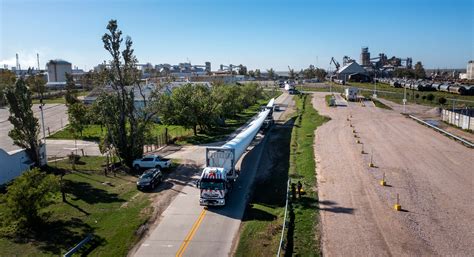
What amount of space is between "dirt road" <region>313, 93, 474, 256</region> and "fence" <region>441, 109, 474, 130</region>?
699 cm

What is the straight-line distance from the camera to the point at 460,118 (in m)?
55.3

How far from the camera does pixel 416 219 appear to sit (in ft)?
75.9

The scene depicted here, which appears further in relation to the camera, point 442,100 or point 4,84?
point 442,100

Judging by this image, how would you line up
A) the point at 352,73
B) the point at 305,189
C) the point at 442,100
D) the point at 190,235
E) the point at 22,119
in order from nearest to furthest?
the point at 190,235
the point at 305,189
the point at 22,119
the point at 442,100
the point at 352,73

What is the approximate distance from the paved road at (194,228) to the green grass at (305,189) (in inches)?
143

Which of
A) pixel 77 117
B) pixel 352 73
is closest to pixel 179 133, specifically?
pixel 77 117

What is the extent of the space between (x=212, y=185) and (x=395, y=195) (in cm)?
1283

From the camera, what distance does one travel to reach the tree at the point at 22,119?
3419cm

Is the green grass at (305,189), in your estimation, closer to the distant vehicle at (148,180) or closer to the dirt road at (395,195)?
the dirt road at (395,195)

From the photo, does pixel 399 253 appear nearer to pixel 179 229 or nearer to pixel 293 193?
pixel 293 193

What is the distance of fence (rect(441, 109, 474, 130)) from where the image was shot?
52650mm

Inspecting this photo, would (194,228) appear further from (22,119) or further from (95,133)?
(95,133)

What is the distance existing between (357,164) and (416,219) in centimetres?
1280

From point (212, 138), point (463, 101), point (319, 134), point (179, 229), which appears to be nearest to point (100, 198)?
point (179, 229)
